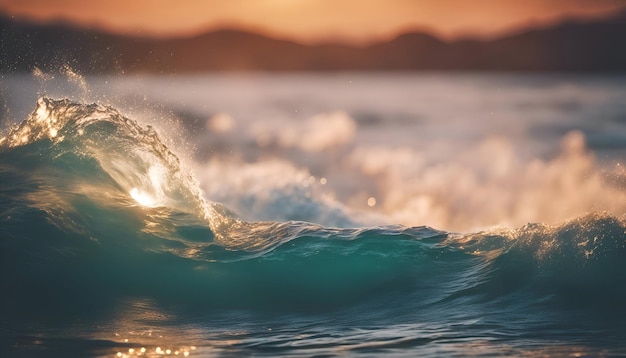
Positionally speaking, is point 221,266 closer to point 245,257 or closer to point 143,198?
point 245,257

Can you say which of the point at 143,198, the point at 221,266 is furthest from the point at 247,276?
the point at 143,198

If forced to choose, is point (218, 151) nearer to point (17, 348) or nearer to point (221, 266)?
point (221, 266)

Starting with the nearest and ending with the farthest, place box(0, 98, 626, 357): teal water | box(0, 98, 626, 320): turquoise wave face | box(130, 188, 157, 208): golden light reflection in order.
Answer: box(0, 98, 626, 357): teal water < box(0, 98, 626, 320): turquoise wave face < box(130, 188, 157, 208): golden light reflection

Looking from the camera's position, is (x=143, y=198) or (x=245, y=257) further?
(x=143, y=198)

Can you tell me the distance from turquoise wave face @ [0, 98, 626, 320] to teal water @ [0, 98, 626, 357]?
0.03m

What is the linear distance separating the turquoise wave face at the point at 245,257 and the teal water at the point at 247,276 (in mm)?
25

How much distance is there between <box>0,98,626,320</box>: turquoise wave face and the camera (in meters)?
→ 9.80

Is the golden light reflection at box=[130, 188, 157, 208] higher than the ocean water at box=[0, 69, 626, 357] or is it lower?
higher

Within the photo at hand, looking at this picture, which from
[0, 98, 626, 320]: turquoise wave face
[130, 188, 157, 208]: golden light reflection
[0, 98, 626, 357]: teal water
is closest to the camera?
[0, 98, 626, 357]: teal water

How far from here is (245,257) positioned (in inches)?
444

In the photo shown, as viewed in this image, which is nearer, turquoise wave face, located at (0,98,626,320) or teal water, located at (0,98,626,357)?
teal water, located at (0,98,626,357)

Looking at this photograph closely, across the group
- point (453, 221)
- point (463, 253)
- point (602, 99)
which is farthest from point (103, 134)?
point (602, 99)

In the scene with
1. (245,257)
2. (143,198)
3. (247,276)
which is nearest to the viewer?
(247,276)

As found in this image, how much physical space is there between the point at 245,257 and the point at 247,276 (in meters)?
0.56
